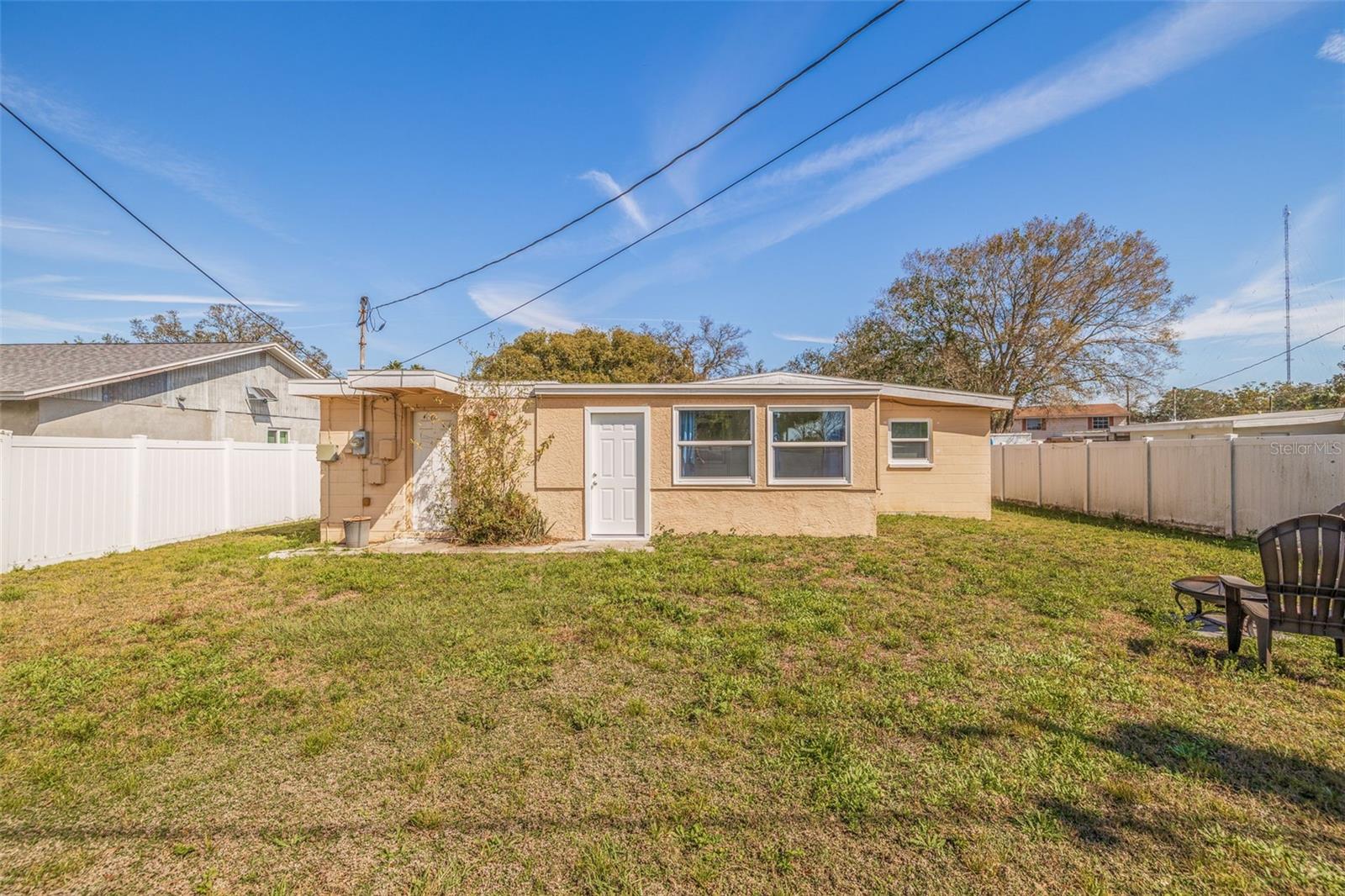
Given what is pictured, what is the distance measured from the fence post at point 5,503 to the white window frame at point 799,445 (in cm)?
1032

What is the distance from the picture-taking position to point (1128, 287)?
68.6ft

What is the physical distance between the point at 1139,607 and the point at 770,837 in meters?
5.09

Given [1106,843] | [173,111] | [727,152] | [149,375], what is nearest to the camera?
[1106,843]

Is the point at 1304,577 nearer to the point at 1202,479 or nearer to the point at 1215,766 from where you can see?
the point at 1215,766

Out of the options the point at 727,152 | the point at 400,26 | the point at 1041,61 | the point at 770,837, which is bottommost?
the point at 770,837

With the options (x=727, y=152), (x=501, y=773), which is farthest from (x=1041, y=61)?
(x=501, y=773)

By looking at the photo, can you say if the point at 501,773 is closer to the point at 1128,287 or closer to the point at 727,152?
the point at 727,152

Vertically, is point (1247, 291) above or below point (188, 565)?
above

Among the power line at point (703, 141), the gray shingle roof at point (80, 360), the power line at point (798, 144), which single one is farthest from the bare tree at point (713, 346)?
the power line at point (703, 141)

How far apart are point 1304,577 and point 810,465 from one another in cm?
586

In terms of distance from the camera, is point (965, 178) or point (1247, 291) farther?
point (1247, 291)

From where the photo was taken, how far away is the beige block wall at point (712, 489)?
9.07 meters

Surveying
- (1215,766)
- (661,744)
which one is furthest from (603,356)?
(1215,766)

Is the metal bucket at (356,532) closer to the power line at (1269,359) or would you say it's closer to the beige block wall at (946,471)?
the beige block wall at (946,471)
